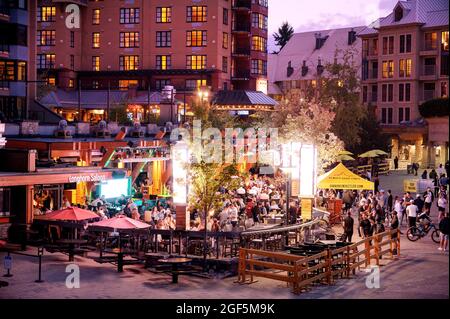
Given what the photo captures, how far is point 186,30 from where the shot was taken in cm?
7581

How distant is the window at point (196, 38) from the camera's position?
75.6 meters

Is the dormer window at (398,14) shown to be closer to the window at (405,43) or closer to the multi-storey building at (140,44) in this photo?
the window at (405,43)

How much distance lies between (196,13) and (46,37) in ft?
53.1

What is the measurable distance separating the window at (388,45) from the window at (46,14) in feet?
121

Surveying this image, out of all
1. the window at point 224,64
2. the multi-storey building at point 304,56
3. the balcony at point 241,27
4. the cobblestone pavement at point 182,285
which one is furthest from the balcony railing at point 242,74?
the cobblestone pavement at point 182,285

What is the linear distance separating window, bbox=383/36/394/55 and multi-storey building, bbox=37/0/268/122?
1618 centimetres

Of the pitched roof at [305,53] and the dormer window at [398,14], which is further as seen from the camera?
the pitched roof at [305,53]

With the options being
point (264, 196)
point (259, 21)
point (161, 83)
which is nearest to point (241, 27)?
point (259, 21)

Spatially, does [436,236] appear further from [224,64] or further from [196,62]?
[224,64]

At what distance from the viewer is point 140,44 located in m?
77.0

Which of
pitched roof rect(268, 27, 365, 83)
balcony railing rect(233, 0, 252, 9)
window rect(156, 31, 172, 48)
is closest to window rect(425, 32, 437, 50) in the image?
pitched roof rect(268, 27, 365, 83)

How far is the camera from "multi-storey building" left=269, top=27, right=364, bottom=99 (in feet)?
313
